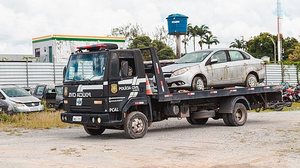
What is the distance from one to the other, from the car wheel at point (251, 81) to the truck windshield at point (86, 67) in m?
5.84

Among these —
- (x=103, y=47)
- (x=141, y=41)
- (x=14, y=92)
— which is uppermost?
(x=141, y=41)

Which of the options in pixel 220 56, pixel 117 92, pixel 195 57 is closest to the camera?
pixel 117 92

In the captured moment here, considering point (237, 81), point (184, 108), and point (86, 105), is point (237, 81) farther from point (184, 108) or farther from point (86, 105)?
point (86, 105)

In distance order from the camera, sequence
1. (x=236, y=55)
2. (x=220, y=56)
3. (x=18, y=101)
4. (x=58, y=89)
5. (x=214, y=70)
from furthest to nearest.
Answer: (x=58, y=89) < (x=18, y=101) < (x=236, y=55) < (x=220, y=56) < (x=214, y=70)

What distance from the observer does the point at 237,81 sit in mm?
16328

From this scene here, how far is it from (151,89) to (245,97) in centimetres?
462

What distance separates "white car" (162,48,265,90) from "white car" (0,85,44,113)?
771 centimetres

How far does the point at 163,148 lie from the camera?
11477 millimetres

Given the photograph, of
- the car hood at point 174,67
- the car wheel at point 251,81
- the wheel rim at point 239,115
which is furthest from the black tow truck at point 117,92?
the car wheel at point 251,81

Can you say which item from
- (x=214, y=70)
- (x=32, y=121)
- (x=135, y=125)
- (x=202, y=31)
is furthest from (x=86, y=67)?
(x=202, y=31)

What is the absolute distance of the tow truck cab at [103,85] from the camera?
42.4ft

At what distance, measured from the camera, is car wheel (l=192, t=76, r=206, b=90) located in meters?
14.9

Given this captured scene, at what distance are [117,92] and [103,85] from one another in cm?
Result: 44

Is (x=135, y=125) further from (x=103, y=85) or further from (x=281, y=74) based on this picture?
(x=281, y=74)
